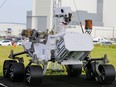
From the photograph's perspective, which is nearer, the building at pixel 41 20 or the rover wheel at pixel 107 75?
the rover wheel at pixel 107 75

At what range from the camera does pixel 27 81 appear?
8.25 meters

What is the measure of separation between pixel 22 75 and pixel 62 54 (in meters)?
1.43

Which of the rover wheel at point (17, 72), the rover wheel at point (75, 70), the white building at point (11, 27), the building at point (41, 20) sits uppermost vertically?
the building at point (41, 20)

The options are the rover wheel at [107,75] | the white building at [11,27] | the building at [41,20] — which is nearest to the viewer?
the rover wheel at [107,75]

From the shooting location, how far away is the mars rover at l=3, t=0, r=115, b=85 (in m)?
8.00

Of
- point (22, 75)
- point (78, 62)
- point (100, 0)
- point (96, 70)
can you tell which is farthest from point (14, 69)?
point (100, 0)

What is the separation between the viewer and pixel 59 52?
8.26 metres

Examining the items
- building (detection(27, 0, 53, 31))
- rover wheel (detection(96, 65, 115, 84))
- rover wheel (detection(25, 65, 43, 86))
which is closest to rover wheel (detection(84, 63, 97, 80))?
rover wheel (detection(96, 65, 115, 84))

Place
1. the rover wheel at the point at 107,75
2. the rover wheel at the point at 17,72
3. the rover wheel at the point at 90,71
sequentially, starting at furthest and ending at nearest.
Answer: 1. the rover wheel at the point at 90,71
2. the rover wheel at the point at 17,72
3. the rover wheel at the point at 107,75

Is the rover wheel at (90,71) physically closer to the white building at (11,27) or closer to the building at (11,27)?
the building at (11,27)

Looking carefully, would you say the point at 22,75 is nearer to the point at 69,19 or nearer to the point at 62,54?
the point at 62,54

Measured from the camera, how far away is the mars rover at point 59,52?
8.00 meters

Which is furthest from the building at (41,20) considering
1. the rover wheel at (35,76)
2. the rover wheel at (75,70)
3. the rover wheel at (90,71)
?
the rover wheel at (35,76)

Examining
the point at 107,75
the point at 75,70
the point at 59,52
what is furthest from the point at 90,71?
the point at 59,52
